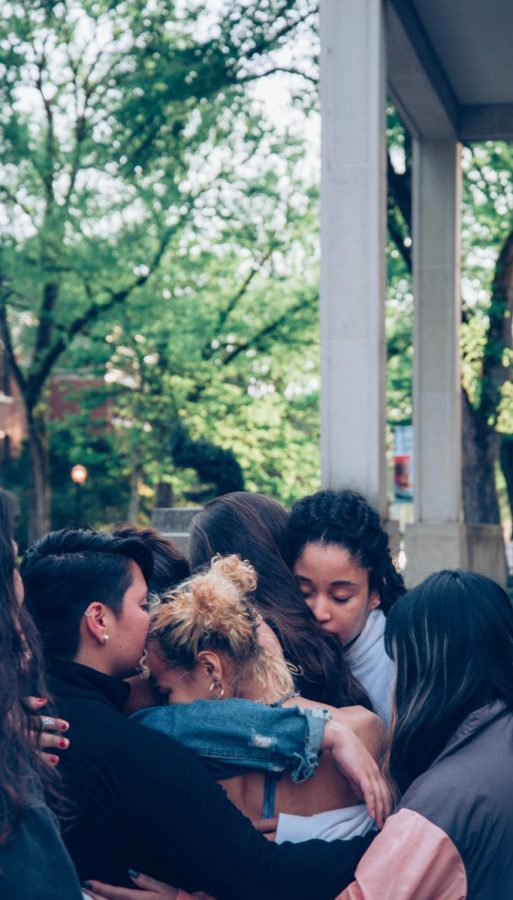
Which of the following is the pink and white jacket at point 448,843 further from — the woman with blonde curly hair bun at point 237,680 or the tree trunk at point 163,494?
the tree trunk at point 163,494

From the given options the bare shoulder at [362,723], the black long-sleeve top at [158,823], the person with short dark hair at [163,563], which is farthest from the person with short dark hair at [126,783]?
the person with short dark hair at [163,563]

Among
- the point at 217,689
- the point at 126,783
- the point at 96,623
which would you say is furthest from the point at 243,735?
the point at 96,623

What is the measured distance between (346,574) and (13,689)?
1.88 metres

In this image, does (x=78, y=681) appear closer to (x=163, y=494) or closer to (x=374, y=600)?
(x=374, y=600)

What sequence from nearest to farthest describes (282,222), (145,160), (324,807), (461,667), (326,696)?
(461,667)
(324,807)
(326,696)
(145,160)
(282,222)

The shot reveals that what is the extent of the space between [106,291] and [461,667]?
25043 mm

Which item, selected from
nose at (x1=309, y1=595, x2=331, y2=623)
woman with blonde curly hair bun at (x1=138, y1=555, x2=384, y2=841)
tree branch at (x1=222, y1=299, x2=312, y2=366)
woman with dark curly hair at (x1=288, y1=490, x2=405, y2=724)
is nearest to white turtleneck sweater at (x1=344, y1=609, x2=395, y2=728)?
woman with dark curly hair at (x1=288, y1=490, x2=405, y2=724)

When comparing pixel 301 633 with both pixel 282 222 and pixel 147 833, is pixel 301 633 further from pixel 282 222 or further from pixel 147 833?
pixel 282 222

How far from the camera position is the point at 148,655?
285 centimetres

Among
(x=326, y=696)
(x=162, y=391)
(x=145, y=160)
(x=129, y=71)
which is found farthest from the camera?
(x=162, y=391)

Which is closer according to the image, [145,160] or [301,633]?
[301,633]

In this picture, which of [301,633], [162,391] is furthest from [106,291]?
[301,633]

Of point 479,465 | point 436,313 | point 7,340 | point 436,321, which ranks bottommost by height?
point 479,465

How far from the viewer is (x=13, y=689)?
2.01 m
